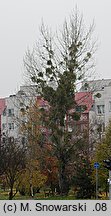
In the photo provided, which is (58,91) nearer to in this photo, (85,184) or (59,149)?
(59,149)

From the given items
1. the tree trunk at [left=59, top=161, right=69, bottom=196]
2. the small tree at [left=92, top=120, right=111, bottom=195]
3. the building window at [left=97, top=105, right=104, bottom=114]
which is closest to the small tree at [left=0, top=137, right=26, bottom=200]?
the tree trunk at [left=59, top=161, right=69, bottom=196]

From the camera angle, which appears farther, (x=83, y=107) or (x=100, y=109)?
(x=100, y=109)

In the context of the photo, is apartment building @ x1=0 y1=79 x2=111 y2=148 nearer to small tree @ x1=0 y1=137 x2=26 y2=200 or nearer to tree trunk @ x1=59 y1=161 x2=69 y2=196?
tree trunk @ x1=59 y1=161 x2=69 y2=196

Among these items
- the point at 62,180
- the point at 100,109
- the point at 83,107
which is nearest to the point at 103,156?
the point at 62,180

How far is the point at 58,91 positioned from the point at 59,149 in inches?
176

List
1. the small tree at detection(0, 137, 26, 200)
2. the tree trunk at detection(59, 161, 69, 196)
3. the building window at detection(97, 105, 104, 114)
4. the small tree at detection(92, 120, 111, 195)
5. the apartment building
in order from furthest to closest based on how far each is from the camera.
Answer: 1. the building window at detection(97, 105, 104, 114)
2. the apartment building
3. the tree trunk at detection(59, 161, 69, 196)
4. the small tree at detection(0, 137, 26, 200)
5. the small tree at detection(92, 120, 111, 195)

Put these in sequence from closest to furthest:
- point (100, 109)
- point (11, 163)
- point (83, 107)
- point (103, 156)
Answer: point (103, 156)
point (11, 163)
point (83, 107)
point (100, 109)

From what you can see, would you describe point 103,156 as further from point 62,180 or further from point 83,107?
point 83,107

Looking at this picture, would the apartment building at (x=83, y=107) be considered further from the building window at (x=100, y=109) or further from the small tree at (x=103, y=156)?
the small tree at (x=103, y=156)

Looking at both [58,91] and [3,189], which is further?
[3,189]

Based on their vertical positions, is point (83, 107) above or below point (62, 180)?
above

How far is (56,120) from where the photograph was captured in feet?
126

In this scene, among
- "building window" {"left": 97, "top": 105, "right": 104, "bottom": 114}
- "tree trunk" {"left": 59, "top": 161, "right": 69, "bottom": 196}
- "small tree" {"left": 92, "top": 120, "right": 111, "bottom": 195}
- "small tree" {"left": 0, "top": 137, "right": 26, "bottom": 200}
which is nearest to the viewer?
"small tree" {"left": 92, "top": 120, "right": 111, "bottom": 195}

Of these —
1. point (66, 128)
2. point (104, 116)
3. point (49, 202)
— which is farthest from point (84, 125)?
point (49, 202)
